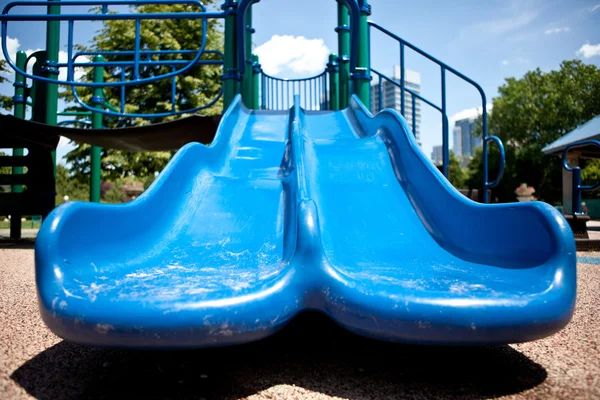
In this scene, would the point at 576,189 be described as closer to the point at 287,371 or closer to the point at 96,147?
the point at 287,371

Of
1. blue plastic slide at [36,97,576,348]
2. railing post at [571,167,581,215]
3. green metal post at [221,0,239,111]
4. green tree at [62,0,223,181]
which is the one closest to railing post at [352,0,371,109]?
green metal post at [221,0,239,111]

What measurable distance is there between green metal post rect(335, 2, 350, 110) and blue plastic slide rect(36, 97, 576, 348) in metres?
2.51

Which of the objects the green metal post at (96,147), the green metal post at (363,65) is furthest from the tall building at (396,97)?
the green metal post at (96,147)

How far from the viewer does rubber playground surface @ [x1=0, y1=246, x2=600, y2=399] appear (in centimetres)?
132

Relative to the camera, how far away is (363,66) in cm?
435

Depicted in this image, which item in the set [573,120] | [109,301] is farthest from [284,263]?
[573,120]

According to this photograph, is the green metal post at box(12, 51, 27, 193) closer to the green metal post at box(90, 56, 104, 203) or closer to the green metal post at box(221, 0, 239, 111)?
the green metal post at box(90, 56, 104, 203)

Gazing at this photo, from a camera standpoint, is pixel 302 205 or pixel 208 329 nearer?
pixel 208 329

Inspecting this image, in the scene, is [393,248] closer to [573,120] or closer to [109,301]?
[109,301]

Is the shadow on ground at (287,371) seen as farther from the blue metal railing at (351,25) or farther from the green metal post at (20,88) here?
the green metal post at (20,88)

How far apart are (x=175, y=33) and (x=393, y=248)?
605 inches

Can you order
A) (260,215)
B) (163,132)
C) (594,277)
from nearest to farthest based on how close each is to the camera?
(260,215) < (594,277) < (163,132)

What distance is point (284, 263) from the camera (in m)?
1.58

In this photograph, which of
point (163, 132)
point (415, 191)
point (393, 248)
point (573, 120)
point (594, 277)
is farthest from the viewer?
point (573, 120)
